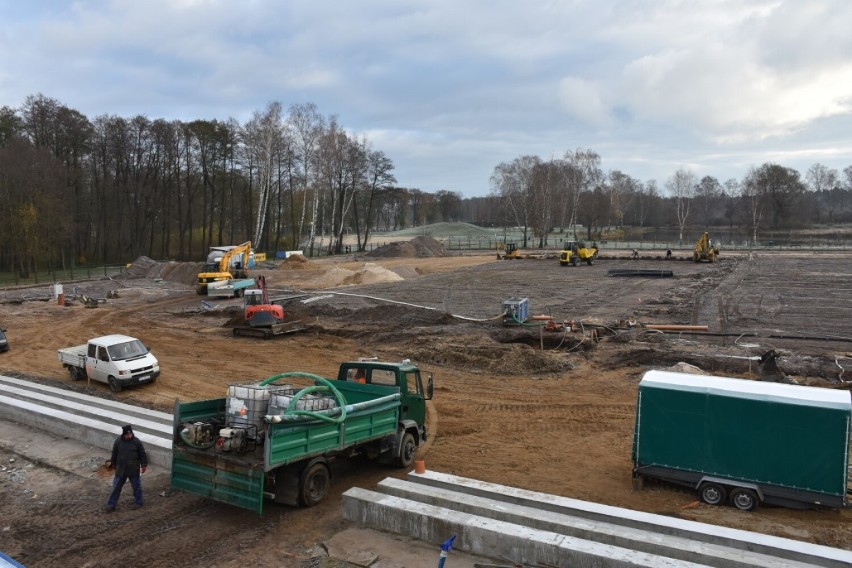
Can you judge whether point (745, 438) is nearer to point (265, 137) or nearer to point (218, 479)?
point (218, 479)

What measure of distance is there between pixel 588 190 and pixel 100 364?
101 m

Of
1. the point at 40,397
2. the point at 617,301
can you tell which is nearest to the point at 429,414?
the point at 40,397

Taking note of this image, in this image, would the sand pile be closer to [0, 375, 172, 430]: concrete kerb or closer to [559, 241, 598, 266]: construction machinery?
[559, 241, 598, 266]: construction machinery

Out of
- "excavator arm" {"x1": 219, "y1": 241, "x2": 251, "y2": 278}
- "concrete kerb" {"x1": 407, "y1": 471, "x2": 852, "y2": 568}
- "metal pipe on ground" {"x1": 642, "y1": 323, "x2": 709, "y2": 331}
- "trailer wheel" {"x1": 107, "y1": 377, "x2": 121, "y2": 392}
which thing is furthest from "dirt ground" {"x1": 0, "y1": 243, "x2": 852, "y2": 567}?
"excavator arm" {"x1": 219, "y1": 241, "x2": 251, "y2": 278}

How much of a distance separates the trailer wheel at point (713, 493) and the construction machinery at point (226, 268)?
115 ft

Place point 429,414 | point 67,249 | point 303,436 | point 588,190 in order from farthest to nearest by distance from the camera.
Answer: point 588,190
point 67,249
point 429,414
point 303,436

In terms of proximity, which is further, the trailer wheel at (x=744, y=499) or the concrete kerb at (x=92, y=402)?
the concrete kerb at (x=92, y=402)

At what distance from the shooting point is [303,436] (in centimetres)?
899

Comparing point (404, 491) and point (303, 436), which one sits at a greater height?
point (303, 436)

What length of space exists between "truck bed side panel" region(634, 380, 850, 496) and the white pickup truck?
577 inches

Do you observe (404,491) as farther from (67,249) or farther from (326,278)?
(67,249)

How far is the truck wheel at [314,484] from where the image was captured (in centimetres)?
940

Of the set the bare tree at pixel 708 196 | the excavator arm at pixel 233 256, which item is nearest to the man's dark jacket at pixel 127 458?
the excavator arm at pixel 233 256

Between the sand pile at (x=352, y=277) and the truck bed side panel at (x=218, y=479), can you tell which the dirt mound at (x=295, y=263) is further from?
the truck bed side panel at (x=218, y=479)
